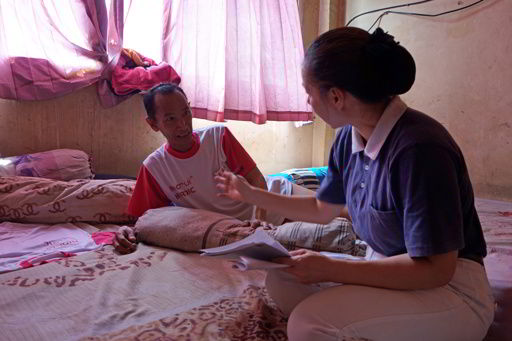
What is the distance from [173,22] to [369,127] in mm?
1944

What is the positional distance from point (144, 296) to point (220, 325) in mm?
285

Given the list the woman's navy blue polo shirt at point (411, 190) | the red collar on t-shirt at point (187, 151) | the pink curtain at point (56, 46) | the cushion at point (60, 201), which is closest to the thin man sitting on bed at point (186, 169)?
the red collar on t-shirt at point (187, 151)

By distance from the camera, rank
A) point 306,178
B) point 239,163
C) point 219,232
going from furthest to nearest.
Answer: point 306,178
point 239,163
point 219,232

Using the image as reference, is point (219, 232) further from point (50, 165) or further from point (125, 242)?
point (50, 165)

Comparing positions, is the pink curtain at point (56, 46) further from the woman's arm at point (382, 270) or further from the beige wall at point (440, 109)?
the woman's arm at point (382, 270)

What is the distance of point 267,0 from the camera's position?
9.75 feet

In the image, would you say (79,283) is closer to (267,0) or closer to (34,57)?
(34,57)

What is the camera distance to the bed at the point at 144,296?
0.95 meters

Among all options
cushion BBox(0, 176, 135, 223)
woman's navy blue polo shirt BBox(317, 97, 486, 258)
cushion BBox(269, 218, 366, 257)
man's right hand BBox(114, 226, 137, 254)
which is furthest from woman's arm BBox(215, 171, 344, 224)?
cushion BBox(0, 176, 135, 223)

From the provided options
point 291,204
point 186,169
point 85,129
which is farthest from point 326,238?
point 85,129

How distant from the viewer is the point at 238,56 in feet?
9.23

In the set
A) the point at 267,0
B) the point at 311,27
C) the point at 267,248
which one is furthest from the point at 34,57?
the point at 311,27

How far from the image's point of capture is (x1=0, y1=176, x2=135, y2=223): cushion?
1802 millimetres

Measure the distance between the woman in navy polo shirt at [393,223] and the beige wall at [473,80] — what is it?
1.93m
